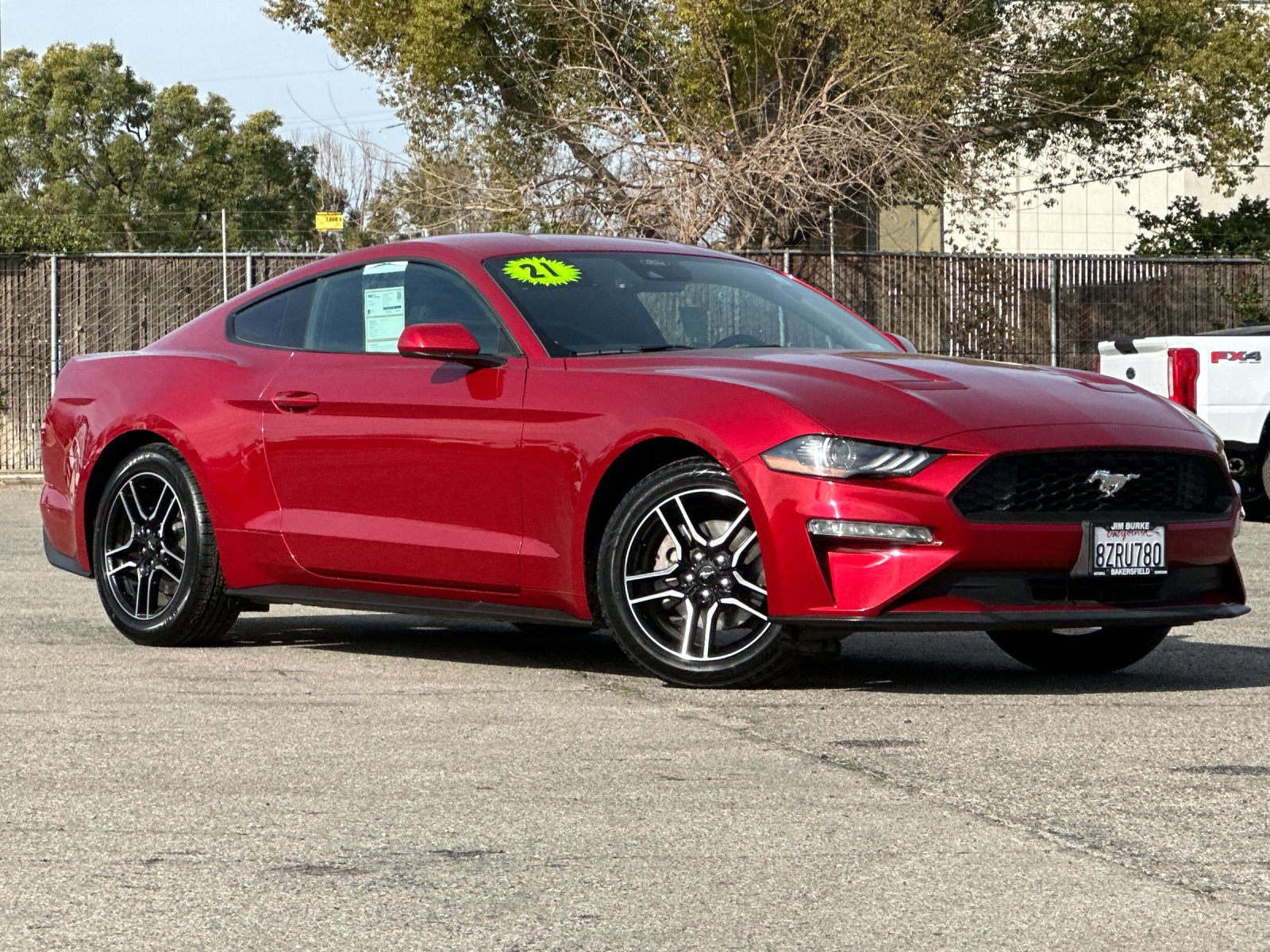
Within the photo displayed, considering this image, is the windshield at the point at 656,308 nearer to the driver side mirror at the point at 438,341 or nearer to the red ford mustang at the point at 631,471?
the red ford mustang at the point at 631,471

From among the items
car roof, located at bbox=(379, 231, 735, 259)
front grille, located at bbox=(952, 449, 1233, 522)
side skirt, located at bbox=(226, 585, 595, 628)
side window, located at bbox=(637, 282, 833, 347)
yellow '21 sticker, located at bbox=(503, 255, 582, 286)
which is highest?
car roof, located at bbox=(379, 231, 735, 259)

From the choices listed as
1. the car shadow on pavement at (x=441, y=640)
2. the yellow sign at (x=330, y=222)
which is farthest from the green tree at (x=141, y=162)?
the car shadow on pavement at (x=441, y=640)

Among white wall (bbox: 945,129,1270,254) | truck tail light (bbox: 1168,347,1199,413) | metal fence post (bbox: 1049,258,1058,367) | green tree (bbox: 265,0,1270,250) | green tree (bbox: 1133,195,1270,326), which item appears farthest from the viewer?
white wall (bbox: 945,129,1270,254)

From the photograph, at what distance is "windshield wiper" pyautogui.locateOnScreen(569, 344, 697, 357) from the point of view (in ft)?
22.7

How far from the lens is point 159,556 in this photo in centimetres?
798

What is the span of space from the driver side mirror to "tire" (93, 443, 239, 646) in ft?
4.47

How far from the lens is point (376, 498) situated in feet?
23.6

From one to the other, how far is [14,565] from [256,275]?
10.9 metres

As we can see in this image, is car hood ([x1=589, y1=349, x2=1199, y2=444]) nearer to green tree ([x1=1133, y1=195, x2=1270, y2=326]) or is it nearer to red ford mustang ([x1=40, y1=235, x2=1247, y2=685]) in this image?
red ford mustang ([x1=40, y1=235, x2=1247, y2=685])

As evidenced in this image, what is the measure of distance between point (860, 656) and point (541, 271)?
72.7 inches

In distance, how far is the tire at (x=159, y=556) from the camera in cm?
778

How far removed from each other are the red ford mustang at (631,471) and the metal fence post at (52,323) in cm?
1428

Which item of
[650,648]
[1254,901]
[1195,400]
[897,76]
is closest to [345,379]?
[650,648]

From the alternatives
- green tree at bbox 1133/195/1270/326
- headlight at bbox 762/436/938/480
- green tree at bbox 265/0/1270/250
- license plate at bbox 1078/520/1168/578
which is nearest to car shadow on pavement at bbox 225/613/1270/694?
license plate at bbox 1078/520/1168/578
